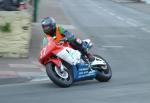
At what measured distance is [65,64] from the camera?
1282 cm

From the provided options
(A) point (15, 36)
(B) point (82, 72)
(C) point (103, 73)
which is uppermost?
(B) point (82, 72)

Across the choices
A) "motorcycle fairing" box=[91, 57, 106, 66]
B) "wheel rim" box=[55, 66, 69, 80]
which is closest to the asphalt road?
"wheel rim" box=[55, 66, 69, 80]

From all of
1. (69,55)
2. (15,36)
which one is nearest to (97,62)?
(69,55)

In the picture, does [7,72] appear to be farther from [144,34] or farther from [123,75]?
[144,34]

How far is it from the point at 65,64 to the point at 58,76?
38 cm

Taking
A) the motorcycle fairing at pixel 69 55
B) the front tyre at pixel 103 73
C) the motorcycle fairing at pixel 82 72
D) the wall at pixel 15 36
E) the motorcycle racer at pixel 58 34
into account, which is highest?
→ the motorcycle racer at pixel 58 34

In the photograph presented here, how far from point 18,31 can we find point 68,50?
16.0 feet

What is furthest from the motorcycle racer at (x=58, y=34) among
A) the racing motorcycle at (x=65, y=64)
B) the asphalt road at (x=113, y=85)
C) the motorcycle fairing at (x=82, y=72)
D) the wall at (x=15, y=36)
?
the wall at (x=15, y=36)

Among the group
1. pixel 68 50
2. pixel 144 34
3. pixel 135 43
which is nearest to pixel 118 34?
pixel 144 34

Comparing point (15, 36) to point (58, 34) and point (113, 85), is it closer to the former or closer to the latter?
point (58, 34)

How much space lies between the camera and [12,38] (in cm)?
1731

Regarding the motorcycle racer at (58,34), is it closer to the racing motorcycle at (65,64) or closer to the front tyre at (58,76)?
the racing motorcycle at (65,64)

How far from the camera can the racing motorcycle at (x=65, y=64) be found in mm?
12500

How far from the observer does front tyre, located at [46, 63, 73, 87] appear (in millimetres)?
12406
